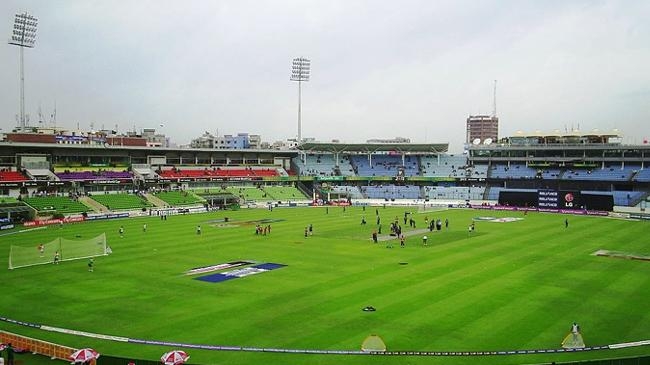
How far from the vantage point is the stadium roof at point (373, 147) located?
116 meters

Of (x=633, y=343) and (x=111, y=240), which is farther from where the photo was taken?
(x=111, y=240)

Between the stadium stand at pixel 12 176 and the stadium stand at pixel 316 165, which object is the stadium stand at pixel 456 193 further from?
the stadium stand at pixel 12 176

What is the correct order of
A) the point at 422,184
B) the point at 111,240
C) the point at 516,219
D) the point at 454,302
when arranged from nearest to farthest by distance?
the point at 454,302, the point at 111,240, the point at 516,219, the point at 422,184

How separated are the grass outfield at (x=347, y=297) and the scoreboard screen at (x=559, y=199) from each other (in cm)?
3173

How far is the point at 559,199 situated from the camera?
82375mm

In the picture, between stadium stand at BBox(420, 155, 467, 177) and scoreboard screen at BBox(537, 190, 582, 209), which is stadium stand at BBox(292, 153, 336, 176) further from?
scoreboard screen at BBox(537, 190, 582, 209)

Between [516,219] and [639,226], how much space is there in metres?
13.6

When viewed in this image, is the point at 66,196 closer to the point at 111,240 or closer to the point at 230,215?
the point at 230,215

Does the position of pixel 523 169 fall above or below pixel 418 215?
above

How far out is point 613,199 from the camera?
261 ft

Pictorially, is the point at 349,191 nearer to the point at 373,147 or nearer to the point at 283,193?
the point at 283,193

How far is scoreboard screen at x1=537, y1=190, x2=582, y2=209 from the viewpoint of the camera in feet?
265

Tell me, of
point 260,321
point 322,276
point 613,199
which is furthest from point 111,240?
point 613,199

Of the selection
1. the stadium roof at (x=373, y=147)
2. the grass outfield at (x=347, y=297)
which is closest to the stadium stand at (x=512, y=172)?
the stadium roof at (x=373, y=147)
